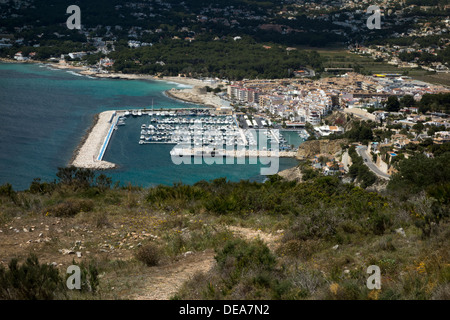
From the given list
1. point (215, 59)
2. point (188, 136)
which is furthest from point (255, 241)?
point (215, 59)

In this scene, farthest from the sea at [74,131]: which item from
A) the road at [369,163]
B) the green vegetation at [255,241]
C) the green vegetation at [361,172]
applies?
the green vegetation at [361,172]

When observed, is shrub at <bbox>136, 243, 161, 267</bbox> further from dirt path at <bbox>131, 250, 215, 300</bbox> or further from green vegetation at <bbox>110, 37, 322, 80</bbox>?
green vegetation at <bbox>110, 37, 322, 80</bbox>

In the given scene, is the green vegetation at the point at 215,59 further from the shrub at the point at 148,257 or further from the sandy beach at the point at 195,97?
the shrub at the point at 148,257

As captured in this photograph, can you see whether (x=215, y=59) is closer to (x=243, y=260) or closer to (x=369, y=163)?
(x=369, y=163)

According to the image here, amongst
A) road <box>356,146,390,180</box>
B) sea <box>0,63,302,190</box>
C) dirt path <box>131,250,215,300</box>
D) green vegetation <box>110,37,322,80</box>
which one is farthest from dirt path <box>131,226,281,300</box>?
green vegetation <box>110,37,322,80</box>

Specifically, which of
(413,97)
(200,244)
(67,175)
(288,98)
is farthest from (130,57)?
(200,244)
